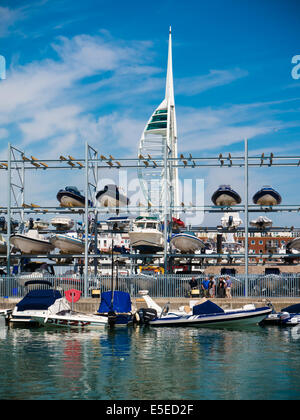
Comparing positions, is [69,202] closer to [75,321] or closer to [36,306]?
[36,306]

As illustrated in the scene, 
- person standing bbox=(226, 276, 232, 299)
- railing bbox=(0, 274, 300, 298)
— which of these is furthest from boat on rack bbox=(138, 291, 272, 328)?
railing bbox=(0, 274, 300, 298)

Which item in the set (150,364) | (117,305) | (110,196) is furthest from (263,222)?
(150,364)

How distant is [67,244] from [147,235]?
7388 millimetres

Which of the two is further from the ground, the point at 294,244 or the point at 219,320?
the point at 294,244

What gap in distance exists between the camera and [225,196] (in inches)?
2069

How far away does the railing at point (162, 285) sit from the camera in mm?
39469

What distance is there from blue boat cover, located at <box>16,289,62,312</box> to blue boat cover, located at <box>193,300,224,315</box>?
8.34 meters

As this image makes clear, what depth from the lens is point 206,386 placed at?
18.5 m

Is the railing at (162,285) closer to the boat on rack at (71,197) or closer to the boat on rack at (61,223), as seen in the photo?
the boat on rack at (71,197)

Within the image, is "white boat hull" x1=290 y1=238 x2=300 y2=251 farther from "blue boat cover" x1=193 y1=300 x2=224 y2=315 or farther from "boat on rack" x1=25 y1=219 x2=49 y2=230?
"boat on rack" x1=25 y1=219 x2=49 y2=230

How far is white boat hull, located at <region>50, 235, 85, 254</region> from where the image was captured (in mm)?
51406

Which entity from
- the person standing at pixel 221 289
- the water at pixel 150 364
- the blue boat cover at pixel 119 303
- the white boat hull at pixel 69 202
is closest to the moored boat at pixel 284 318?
the water at pixel 150 364

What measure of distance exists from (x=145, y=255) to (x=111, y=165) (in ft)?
25.9

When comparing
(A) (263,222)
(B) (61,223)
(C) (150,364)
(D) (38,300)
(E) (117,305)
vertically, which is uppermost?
(B) (61,223)
